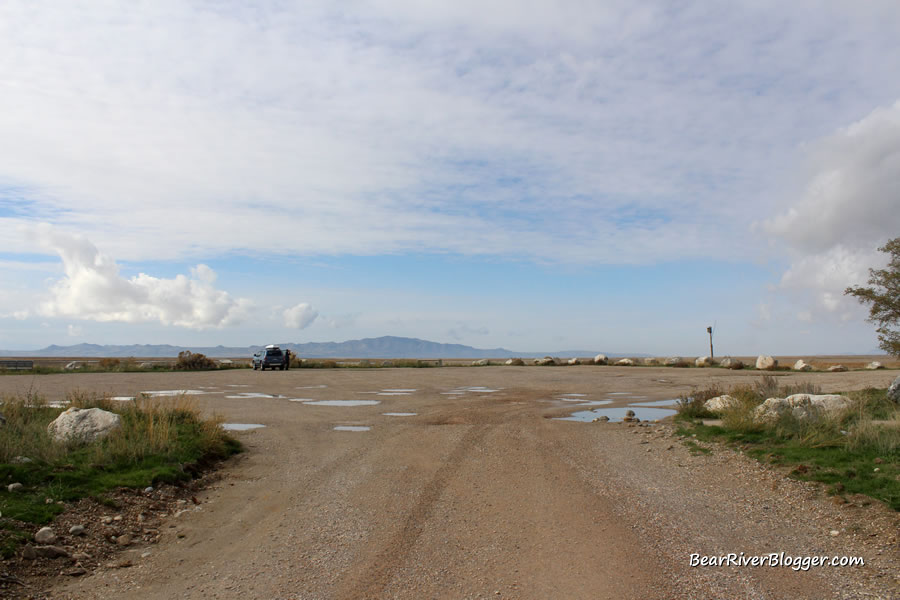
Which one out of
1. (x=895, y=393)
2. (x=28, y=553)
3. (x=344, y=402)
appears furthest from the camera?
(x=344, y=402)

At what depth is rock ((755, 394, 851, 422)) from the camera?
1195 centimetres

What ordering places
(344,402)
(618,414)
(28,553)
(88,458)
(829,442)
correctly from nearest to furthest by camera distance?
(28,553) < (88,458) < (829,442) < (618,414) < (344,402)

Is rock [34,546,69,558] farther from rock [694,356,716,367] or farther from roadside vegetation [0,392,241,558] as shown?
rock [694,356,716,367]

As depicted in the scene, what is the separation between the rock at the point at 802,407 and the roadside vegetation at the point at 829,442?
0.63ft

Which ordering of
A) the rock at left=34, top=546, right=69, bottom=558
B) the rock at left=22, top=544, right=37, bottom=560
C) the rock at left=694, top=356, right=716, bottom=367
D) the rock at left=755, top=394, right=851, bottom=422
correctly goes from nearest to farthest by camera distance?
the rock at left=22, top=544, right=37, bottom=560 < the rock at left=34, top=546, right=69, bottom=558 < the rock at left=755, top=394, right=851, bottom=422 < the rock at left=694, top=356, right=716, bottom=367

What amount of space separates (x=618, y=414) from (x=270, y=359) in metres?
34.4

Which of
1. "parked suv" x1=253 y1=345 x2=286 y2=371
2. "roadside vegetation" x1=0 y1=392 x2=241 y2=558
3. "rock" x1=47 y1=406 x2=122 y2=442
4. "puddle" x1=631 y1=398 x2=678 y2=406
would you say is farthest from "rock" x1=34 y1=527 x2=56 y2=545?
"parked suv" x1=253 y1=345 x2=286 y2=371

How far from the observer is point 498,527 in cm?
675

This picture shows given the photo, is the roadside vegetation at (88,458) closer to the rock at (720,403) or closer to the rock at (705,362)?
the rock at (720,403)

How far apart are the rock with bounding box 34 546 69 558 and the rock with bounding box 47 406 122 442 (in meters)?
4.28

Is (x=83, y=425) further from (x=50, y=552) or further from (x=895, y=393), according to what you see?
(x=895, y=393)

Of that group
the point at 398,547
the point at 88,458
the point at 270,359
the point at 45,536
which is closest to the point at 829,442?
the point at 398,547

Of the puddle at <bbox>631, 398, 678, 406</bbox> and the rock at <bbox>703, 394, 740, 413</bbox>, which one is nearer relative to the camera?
the rock at <bbox>703, 394, 740, 413</bbox>

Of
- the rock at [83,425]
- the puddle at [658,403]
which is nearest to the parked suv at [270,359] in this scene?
the puddle at [658,403]
